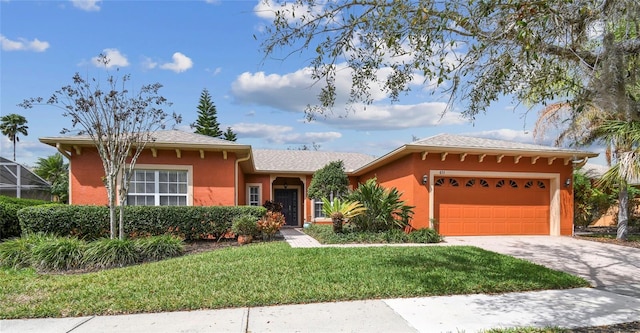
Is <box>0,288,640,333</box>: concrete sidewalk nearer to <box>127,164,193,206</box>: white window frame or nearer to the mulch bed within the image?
the mulch bed

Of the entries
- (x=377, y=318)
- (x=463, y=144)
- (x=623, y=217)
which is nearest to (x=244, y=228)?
(x=377, y=318)

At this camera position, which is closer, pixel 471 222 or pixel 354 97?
pixel 354 97

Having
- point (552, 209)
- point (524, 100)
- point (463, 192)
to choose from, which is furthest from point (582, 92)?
point (552, 209)

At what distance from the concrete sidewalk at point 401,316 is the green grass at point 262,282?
24 centimetres

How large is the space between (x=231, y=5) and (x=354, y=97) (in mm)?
2406

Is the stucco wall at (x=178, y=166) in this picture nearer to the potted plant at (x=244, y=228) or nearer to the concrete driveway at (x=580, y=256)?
the potted plant at (x=244, y=228)

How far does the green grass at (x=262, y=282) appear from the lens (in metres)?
5.11

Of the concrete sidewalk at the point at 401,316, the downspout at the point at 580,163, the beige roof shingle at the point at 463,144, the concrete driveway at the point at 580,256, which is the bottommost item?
the concrete driveway at the point at 580,256

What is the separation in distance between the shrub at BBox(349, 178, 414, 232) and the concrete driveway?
170cm

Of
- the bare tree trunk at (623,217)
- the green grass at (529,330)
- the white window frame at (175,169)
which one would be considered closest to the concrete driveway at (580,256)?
the bare tree trunk at (623,217)

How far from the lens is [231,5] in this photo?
217 inches

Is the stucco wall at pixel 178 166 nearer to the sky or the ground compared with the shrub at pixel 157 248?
nearer to the sky

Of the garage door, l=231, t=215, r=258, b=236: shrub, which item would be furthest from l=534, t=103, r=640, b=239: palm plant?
l=231, t=215, r=258, b=236: shrub

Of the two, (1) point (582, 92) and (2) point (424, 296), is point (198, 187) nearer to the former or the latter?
(2) point (424, 296)
